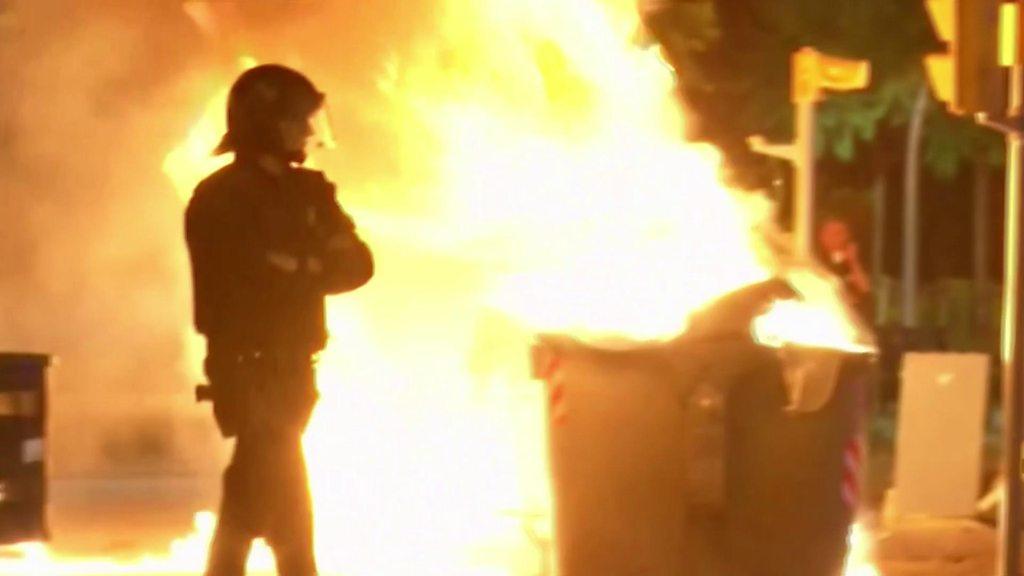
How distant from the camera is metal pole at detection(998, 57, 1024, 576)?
8.49 meters

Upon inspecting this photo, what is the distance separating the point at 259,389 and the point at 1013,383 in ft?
11.4

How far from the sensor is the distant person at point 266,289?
278 inches

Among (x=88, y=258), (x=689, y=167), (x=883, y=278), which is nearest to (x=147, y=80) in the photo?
(x=88, y=258)

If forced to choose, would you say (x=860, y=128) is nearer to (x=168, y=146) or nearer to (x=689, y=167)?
(x=168, y=146)

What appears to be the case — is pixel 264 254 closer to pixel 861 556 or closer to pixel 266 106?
pixel 266 106

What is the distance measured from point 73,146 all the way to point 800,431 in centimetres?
717

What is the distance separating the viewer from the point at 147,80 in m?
13.1

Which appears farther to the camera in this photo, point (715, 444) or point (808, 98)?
point (808, 98)

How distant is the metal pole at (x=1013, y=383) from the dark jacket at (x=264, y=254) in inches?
124

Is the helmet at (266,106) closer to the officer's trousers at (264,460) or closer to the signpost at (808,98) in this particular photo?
the officer's trousers at (264,460)

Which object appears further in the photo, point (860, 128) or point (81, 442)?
point (860, 128)

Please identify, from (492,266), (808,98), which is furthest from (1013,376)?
(808,98)

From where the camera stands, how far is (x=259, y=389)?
7.09m

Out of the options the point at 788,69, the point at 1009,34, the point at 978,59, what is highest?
the point at 788,69
